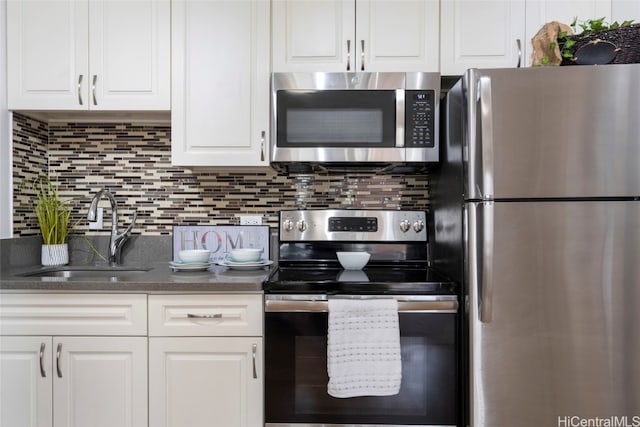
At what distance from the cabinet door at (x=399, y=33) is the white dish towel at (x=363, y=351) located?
105cm

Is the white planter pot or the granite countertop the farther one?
the white planter pot

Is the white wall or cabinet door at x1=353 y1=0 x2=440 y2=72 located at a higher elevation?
cabinet door at x1=353 y1=0 x2=440 y2=72

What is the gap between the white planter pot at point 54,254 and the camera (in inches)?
79.9

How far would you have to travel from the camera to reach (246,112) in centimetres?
185

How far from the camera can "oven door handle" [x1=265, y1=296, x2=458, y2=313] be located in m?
1.55

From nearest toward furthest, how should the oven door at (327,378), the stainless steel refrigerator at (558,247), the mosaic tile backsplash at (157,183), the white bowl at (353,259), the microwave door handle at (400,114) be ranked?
1. the stainless steel refrigerator at (558,247)
2. the oven door at (327,378)
3. the microwave door handle at (400,114)
4. the white bowl at (353,259)
5. the mosaic tile backsplash at (157,183)

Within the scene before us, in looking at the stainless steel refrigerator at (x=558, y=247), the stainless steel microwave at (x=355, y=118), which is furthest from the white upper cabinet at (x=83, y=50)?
the stainless steel refrigerator at (x=558, y=247)

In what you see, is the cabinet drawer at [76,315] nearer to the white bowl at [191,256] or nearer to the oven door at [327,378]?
the white bowl at [191,256]

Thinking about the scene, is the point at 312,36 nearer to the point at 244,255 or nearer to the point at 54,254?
the point at 244,255

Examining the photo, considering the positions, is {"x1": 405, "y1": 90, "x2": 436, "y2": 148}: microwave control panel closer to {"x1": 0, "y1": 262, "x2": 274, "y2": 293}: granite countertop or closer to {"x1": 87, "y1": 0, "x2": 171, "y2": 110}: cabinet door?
{"x1": 0, "y1": 262, "x2": 274, "y2": 293}: granite countertop

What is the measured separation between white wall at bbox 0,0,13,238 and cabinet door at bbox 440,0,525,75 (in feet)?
6.25

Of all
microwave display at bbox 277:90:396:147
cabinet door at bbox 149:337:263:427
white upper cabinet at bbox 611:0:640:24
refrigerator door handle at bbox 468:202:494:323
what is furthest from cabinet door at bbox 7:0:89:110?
white upper cabinet at bbox 611:0:640:24

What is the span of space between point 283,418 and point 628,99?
1.62 metres

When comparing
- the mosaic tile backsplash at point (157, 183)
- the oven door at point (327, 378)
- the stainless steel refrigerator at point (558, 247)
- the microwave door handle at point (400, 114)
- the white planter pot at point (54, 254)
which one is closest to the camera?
the stainless steel refrigerator at point (558, 247)
